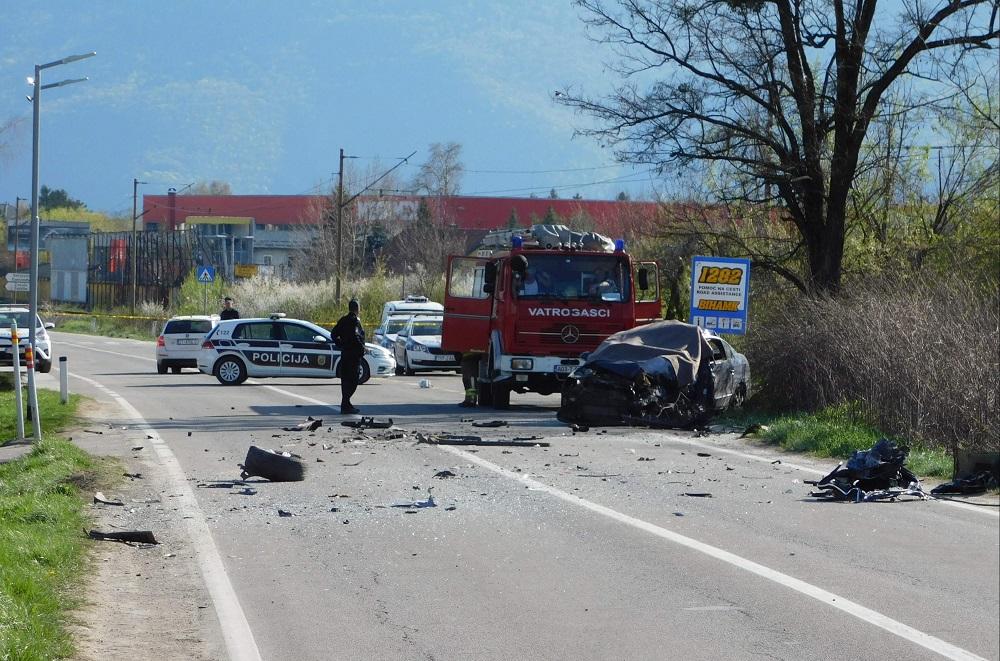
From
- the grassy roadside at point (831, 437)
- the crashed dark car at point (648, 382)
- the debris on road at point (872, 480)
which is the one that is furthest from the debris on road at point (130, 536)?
the crashed dark car at point (648, 382)

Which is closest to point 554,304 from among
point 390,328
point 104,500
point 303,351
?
point 104,500

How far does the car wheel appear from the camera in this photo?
99.9 ft

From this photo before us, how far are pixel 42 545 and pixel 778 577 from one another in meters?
4.90

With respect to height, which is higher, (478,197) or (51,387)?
(478,197)

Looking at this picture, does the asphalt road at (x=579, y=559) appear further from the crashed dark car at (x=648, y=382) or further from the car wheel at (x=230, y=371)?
the car wheel at (x=230, y=371)

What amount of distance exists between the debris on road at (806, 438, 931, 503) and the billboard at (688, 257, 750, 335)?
404 inches

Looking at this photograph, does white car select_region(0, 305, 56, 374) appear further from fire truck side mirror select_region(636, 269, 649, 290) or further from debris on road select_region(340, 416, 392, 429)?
fire truck side mirror select_region(636, 269, 649, 290)

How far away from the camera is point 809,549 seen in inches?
351

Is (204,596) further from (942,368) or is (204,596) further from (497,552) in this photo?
(942,368)

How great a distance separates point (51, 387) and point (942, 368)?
20335mm

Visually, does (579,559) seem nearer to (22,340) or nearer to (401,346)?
(22,340)

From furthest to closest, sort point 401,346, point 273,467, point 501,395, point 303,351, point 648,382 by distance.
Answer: point 401,346 < point 303,351 < point 501,395 < point 648,382 < point 273,467

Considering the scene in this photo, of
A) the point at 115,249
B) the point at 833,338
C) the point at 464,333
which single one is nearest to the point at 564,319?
the point at 464,333

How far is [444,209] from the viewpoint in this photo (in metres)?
98.0
